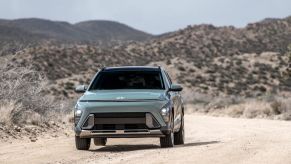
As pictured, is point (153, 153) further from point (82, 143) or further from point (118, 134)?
point (82, 143)

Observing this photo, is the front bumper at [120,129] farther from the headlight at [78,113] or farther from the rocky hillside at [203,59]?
the rocky hillside at [203,59]

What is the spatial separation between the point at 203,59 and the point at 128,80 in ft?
246

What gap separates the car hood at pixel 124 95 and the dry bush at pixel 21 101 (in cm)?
549

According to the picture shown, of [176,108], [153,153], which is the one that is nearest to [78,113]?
[153,153]

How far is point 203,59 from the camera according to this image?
299 feet

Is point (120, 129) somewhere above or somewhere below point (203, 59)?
above

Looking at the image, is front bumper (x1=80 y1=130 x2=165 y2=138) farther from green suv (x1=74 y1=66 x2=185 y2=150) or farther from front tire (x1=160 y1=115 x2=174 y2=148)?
front tire (x1=160 y1=115 x2=174 y2=148)

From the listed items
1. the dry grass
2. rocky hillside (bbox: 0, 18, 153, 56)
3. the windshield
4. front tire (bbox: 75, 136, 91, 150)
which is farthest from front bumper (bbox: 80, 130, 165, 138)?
rocky hillside (bbox: 0, 18, 153, 56)

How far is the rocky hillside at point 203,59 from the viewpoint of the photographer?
76.4m

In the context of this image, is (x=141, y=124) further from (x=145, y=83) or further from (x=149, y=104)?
(x=145, y=83)

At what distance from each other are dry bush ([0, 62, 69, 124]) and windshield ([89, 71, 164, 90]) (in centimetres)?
457

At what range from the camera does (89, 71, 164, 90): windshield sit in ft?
53.3

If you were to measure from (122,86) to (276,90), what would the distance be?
2220 inches

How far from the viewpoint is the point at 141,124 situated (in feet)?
48.7
